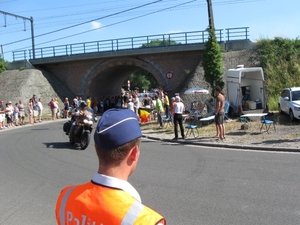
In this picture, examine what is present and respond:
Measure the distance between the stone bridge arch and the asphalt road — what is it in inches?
891

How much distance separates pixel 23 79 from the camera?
122 ft

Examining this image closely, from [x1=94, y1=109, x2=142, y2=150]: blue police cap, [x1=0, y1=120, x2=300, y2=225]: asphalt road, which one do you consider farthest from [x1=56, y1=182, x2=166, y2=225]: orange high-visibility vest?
[x1=0, y1=120, x2=300, y2=225]: asphalt road

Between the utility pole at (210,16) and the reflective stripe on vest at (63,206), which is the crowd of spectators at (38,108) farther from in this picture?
the reflective stripe on vest at (63,206)

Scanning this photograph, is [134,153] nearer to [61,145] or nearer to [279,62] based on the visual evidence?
[61,145]

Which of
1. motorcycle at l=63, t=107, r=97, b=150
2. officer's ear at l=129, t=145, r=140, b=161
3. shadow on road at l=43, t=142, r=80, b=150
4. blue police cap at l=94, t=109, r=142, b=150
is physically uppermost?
blue police cap at l=94, t=109, r=142, b=150

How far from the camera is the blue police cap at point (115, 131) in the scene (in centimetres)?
163

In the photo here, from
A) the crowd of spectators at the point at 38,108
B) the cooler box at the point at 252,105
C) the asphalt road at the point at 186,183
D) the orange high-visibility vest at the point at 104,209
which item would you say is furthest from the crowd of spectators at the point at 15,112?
the orange high-visibility vest at the point at 104,209

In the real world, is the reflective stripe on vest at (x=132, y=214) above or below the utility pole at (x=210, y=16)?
below

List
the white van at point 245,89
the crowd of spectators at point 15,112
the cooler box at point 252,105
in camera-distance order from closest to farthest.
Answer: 1. the white van at point 245,89
2. the cooler box at point 252,105
3. the crowd of spectators at point 15,112

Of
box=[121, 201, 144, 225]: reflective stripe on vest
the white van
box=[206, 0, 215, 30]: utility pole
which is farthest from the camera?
box=[206, 0, 215, 30]: utility pole

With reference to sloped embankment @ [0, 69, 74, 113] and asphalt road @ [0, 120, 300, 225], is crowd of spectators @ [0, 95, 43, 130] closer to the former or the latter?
sloped embankment @ [0, 69, 74, 113]

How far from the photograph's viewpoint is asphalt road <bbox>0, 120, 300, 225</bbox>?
5.31 metres

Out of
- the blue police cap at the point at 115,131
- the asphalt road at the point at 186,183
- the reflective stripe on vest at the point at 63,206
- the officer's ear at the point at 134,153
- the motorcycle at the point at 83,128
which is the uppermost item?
the blue police cap at the point at 115,131

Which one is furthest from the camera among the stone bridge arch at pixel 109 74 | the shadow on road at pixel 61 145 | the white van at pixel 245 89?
the stone bridge arch at pixel 109 74
